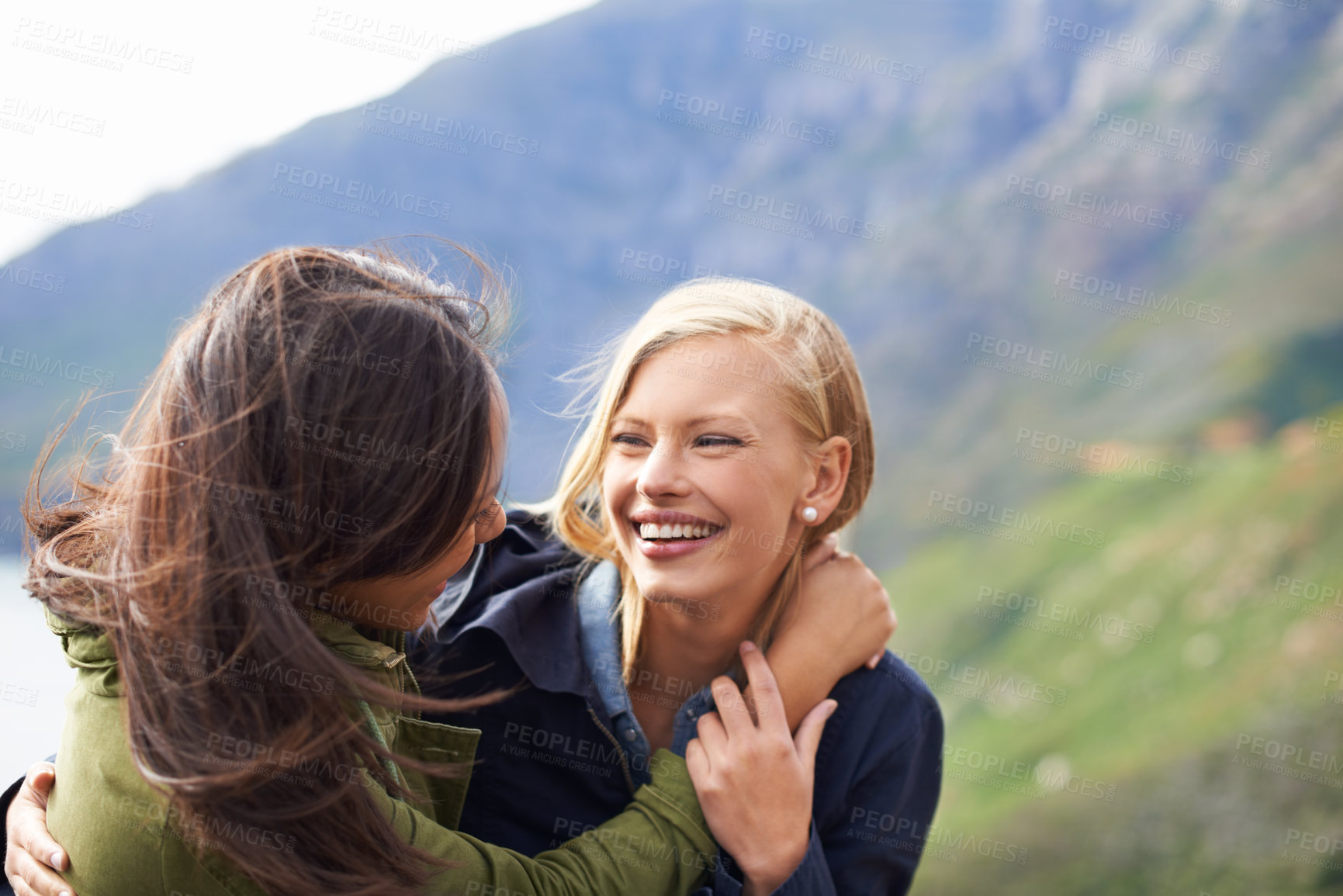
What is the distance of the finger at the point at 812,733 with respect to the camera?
1818 mm

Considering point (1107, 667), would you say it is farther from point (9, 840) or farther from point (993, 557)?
point (9, 840)

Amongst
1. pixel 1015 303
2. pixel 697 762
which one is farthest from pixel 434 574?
pixel 1015 303

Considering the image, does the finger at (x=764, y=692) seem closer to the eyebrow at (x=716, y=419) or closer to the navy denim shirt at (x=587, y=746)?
the navy denim shirt at (x=587, y=746)

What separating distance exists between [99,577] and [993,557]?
25.6 ft

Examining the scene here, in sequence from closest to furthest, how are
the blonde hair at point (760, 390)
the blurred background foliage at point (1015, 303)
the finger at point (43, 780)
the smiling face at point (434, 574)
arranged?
the smiling face at point (434, 574), the finger at point (43, 780), the blonde hair at point (760, 390), the blurred background foliage at point (1015, 303)

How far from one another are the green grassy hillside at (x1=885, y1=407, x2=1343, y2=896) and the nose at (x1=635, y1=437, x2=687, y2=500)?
2.91m

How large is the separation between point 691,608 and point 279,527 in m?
0.97

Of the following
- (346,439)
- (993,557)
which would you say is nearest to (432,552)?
(346,439)

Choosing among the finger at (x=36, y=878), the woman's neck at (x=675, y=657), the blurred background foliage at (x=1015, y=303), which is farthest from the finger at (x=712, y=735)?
the finger at (x=36, y=878)

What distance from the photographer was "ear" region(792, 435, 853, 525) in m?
2.04

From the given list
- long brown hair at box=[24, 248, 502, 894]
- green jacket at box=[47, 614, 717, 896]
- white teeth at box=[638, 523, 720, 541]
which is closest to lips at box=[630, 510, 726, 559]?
white teeth at box=[638, 523, 720, 541]

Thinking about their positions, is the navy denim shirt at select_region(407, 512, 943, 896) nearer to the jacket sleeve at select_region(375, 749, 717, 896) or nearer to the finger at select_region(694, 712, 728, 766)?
the finger at select_region(694, 712, 728, 766)

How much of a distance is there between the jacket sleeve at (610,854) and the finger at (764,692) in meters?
0.18

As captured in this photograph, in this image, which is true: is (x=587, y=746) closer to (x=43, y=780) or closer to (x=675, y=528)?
(x=675, y=528)
